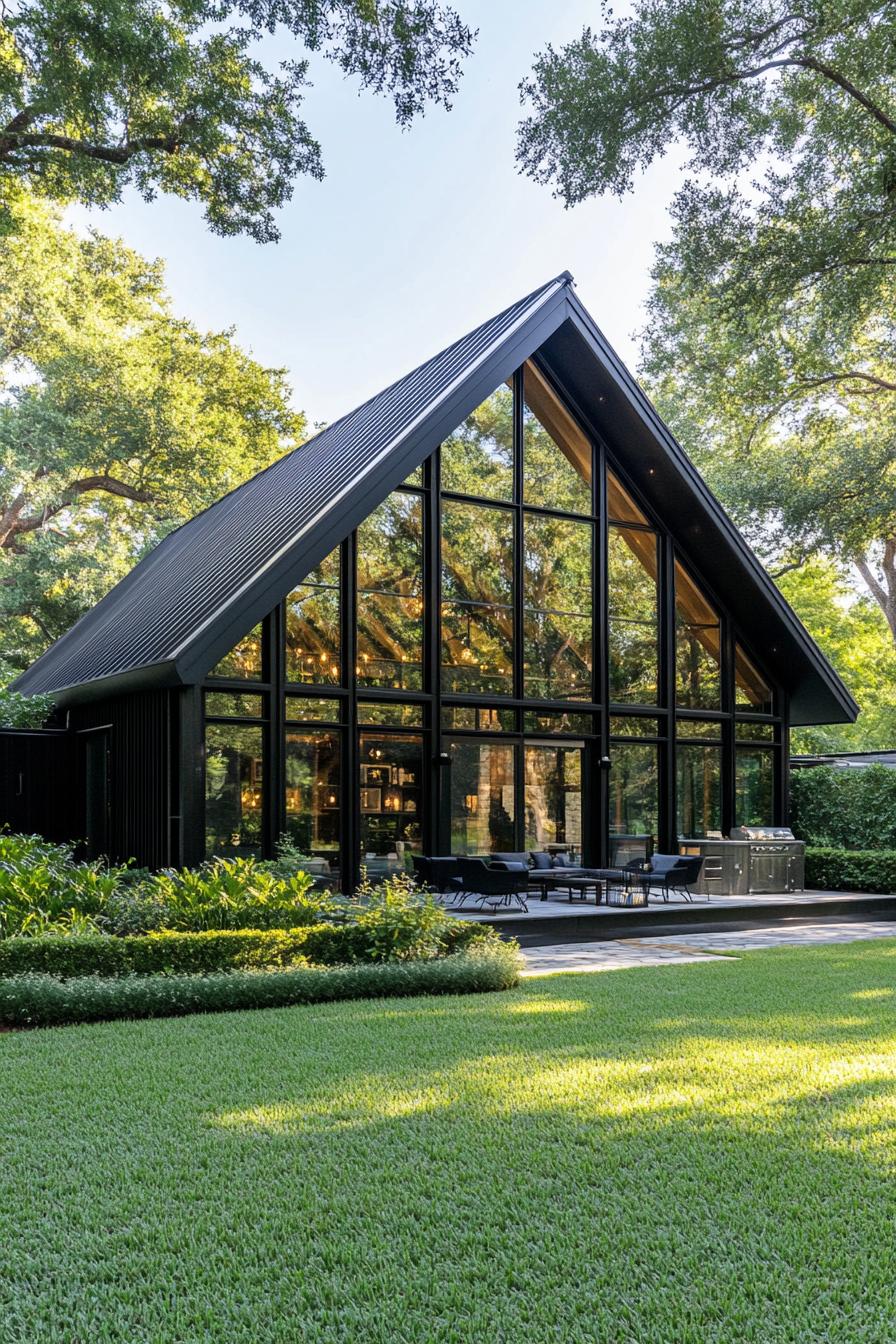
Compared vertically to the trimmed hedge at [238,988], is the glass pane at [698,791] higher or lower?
higher

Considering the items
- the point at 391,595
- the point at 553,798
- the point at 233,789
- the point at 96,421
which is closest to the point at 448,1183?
the point at 233,789

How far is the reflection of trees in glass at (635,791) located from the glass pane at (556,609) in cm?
130

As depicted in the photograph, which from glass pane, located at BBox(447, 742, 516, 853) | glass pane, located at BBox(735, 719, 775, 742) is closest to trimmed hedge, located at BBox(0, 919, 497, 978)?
glass pane, located at BBox(447, 742, 516, 853)

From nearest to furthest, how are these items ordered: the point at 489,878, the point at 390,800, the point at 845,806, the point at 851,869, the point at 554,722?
1. the point at 489,878
2. the point at 390,800
3. the point at 554,722
4. the point at 851,869
5. the point at 845,806

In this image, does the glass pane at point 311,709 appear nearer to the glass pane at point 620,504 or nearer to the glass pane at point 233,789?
the glass pane at point 233,789

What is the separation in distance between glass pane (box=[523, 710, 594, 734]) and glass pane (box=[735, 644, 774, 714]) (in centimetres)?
339

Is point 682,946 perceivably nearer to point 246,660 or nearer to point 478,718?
point 478,718

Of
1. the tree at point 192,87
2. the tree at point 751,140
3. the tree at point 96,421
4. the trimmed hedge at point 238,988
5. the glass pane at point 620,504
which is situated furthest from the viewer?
the tree at point 96,421

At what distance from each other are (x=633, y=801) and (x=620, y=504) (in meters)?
5.04

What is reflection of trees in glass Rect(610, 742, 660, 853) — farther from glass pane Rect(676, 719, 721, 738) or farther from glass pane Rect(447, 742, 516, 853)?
glass pane Rect(447, 742, 516, 853)

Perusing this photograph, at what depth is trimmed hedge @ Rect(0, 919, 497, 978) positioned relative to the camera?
805cm

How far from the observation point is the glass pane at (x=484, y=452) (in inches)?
620

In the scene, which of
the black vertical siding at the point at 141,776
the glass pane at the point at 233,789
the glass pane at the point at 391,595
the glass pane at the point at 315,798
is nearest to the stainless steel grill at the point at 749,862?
the glass pane at the point at 391,595

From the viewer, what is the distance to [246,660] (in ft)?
43.8
